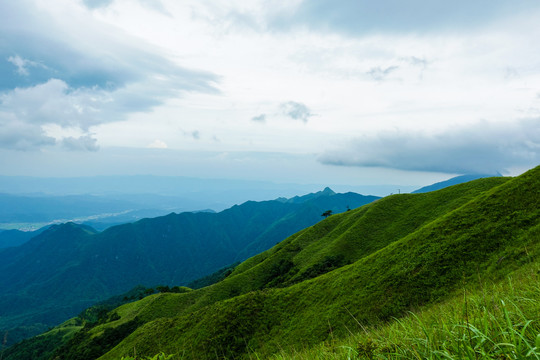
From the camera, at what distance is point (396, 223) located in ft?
292

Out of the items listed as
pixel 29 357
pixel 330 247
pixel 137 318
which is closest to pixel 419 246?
pixel 330 247

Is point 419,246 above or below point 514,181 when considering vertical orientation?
below

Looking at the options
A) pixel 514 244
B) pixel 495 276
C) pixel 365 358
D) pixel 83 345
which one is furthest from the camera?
pixel 83 345

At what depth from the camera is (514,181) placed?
50.3 metres

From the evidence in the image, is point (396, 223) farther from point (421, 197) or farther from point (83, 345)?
point (83, 345)

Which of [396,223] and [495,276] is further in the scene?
[396,223]

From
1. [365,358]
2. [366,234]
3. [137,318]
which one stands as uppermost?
[365,358]

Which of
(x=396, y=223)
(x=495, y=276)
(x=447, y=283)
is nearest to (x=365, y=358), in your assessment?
(x=495, y=276)

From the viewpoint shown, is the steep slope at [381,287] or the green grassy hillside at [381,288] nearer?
the green grassy hillside at [381,288]

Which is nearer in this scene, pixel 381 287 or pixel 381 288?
pixel 381 288

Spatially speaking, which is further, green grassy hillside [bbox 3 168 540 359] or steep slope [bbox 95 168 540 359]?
steep slope [bbox 95 168 540 359]

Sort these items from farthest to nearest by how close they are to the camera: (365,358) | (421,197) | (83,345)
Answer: (421,197) → (83,345) → (365,358)

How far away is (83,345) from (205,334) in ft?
223

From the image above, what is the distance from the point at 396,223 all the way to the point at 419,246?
4807 centimetres
